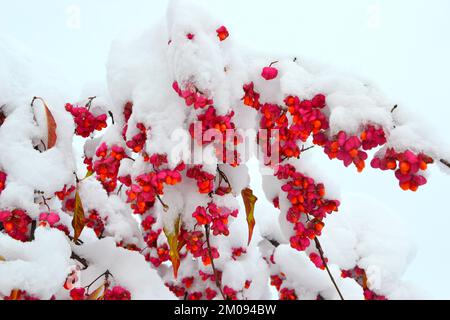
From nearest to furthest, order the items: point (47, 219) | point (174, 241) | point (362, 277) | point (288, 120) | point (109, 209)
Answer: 1. point (174, 241)
2. point (288, 120)
3. point (47, 219)
4. point (109, 209)
5. point (362, 277)

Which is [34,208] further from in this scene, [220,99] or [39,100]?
[220,99]

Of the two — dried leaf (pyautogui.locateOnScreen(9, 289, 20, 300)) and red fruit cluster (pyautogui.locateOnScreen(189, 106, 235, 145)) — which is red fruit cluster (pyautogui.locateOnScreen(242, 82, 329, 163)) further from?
dried leaf (pyautogui.locateOnScreen(9, 289, 20, 300))

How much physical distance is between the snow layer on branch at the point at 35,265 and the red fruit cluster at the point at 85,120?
642 mm

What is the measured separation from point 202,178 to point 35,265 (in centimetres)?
82

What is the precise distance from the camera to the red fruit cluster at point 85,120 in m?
2.10

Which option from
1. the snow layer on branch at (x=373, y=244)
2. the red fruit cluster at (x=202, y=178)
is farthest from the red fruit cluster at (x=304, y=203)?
the snow layer on branch at (x=373, y=244)

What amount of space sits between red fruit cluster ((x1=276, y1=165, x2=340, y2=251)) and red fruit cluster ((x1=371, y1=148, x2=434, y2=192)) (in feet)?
1.18

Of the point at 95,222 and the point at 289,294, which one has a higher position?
the point at 95,222

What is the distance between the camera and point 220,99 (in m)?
1.59

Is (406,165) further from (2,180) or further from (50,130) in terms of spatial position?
(2,180)

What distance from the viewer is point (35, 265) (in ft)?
5.28

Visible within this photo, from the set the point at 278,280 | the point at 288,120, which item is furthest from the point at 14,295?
the point at 278,280

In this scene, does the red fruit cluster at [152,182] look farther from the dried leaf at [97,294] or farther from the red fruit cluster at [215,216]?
the dried leaf at [97,294]
